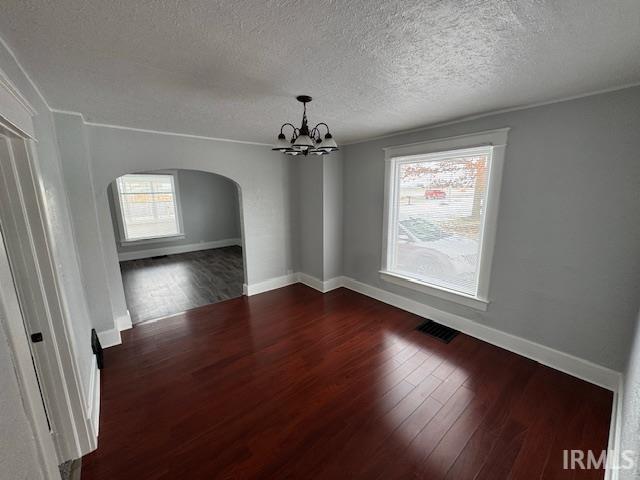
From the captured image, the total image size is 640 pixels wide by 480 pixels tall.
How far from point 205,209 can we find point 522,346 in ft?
23.9

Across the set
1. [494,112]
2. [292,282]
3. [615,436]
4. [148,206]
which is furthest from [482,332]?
[148,206]

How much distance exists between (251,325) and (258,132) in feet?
7.93

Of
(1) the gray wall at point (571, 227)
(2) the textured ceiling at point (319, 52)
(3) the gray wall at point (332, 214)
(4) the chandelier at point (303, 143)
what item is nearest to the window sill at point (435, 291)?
(1) the gray wall at point (571, 227)

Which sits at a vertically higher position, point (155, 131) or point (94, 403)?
point (155, 131)

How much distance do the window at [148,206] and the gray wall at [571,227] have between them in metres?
6.61

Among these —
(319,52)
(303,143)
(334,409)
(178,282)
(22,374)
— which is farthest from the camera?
(178,282)

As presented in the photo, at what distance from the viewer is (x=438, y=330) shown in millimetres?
3027

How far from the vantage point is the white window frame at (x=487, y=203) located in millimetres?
2496

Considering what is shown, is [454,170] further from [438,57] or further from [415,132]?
[438,57]

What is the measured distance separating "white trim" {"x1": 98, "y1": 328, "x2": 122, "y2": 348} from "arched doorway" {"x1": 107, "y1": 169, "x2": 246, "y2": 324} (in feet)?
3.23

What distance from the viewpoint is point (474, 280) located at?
9.34 feet

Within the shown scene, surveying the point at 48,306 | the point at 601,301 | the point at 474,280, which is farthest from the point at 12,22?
the point at 601,301

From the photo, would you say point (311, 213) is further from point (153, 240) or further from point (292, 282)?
point (153, 240)

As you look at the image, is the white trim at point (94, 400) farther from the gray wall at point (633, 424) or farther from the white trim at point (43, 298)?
the gray wall at point (633, 424)
